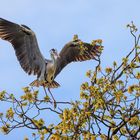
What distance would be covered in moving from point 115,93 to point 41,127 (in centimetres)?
130

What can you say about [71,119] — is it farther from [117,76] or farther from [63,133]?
[117,76]

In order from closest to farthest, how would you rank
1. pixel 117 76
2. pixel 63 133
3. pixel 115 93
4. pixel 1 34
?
1. pixel 63 133
2. pixel 115 93
3. pixel 117 76
4. pixel 1 34

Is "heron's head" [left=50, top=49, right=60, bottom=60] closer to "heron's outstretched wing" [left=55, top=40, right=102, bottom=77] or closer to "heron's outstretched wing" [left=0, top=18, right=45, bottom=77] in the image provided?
"heron's outstretched wing" [left=55, top=40, right=102, bottom=77]

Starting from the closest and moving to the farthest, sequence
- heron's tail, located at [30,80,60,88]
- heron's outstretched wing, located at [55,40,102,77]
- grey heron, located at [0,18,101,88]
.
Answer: heron's tail, located at [30,80,60,88] → grey heron, located at [0,18,101,88] → heron's outstretched wing, located at [55,40,102,77]

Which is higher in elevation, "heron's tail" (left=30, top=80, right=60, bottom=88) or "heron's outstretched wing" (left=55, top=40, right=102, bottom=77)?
"heron's outstretched wing" (left=55, top=40, right=102, bottom=77)

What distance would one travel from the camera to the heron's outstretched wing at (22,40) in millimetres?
14695

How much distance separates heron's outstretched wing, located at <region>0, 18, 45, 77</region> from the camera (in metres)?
14.7

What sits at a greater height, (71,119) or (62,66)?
(62,66)

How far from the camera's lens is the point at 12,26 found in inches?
584

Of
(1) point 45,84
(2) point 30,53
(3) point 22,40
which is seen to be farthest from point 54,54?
(1) point 45,84

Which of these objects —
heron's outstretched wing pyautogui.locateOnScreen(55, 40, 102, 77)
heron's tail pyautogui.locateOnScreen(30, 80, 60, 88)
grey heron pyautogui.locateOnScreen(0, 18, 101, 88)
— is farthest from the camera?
heron's outstretched wing pyautogui.locateOnScreen(55, 40, 102, 77)

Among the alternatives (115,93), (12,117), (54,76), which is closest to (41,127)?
(12,117)

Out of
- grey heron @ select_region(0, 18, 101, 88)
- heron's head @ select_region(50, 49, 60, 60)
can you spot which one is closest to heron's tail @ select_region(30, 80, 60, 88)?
grey heron @ select_region(0, 18, 101, 88)

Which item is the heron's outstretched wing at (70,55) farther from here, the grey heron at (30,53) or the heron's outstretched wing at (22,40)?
the heron's outstretched wing at (22,40)
